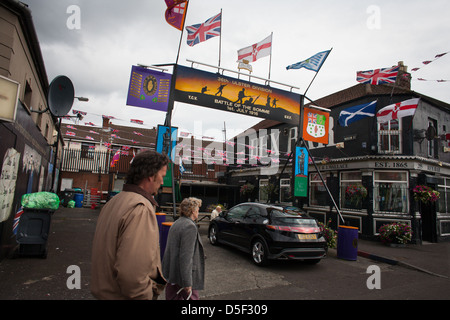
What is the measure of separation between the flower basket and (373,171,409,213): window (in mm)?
415

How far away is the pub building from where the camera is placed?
1238cm

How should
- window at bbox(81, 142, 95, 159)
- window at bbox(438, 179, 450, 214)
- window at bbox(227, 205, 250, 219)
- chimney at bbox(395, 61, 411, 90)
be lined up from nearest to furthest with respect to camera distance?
window at bbox(227, 205, 250, 219)
chimney at bbox(395, 61, 411, 90)
window at bbox(438, 179, 450, 214)
window at bbox(81, 142, 95, 159)

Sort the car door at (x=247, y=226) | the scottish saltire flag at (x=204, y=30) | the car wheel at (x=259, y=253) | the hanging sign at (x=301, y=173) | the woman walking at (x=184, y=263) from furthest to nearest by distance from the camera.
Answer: the hanging sign at (x=301, y=173)
the scottish saltire flag at (x=204, y=30)
the car door at (x=247, y=226)
the car wheel at (x=259, y=253)
the woman walking at (x=184, y=263)

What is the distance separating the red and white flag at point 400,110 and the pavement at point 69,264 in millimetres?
5390

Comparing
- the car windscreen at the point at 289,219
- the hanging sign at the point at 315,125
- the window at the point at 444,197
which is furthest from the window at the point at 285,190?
the car windscreen at the point at 289,219

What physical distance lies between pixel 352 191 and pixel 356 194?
0.23 metres

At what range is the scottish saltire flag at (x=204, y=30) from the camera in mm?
9812

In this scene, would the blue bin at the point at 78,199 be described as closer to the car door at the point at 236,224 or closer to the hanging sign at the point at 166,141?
the hanging sign at the point at 166,141

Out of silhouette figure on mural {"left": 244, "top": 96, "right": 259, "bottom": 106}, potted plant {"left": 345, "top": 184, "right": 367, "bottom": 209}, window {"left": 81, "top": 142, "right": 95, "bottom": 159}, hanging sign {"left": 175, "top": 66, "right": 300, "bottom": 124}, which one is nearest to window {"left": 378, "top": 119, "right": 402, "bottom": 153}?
potted plant {"left": 345, "top": 184, "right": 367, "bottom": 209}

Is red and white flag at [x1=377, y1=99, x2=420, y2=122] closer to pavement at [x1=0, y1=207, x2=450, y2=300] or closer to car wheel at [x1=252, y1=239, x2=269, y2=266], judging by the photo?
pavement at [x1=0, y1=207, x2=450, y2=300]

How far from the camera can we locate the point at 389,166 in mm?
12539

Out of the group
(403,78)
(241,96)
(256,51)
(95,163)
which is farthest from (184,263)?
(95,163)

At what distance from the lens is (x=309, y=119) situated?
11.7m
